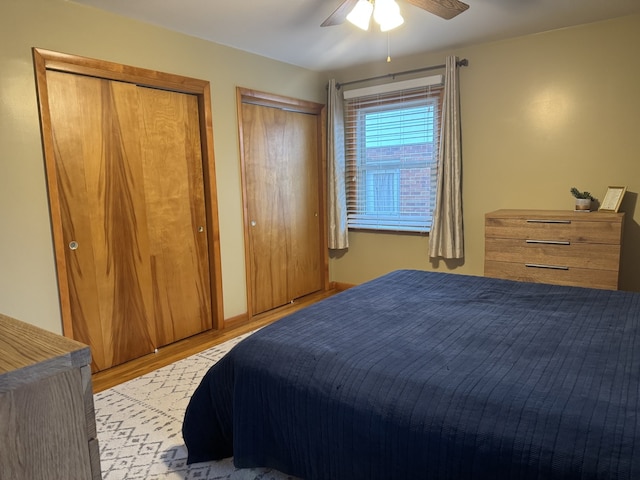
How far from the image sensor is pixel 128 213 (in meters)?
2.96

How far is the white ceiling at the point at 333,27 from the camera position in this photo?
2.72 m

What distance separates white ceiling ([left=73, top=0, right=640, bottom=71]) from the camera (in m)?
2.72

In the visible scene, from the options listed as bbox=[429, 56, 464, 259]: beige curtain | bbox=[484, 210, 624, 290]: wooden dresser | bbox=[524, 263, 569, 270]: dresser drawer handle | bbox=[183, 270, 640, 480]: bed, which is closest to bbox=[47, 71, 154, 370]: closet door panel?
bbox=[183, 270, 640, 480]: bed

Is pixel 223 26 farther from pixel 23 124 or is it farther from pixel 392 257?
pixel 392 257

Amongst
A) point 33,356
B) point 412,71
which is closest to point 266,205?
point 412,71

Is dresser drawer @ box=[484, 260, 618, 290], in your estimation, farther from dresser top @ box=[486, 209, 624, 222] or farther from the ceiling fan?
the ceiling fan

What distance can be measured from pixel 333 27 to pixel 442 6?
0.98 m

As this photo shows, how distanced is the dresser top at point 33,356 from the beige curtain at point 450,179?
11.4 ft

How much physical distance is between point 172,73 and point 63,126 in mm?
886

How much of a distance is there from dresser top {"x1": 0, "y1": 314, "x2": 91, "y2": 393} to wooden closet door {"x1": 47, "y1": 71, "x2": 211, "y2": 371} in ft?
6.99

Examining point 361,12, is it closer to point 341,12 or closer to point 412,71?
point 341,12

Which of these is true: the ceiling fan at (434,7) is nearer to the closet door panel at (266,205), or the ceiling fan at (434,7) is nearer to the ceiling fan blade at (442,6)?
the ceiling fan blade at (442,6)

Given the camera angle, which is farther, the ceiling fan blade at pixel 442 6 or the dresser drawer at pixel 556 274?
the dresser drawer at pixel 556 274

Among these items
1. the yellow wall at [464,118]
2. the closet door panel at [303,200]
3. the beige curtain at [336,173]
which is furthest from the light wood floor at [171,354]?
the beige curtain at [336,173]
